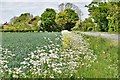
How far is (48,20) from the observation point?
Answer: 111 inches

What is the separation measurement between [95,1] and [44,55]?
56 cm

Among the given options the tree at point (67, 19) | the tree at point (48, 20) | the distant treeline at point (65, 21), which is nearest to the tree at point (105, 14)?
the distant treeline at point (65, 21)

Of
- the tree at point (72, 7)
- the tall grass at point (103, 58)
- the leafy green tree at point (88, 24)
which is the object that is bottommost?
the tall grass at point (103, 58)

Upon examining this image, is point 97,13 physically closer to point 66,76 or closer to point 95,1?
point 95,1

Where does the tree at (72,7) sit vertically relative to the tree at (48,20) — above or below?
above

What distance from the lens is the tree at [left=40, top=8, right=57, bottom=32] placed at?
2.82m

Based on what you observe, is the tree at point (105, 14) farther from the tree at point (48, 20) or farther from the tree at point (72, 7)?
the tree at point (48, 20)

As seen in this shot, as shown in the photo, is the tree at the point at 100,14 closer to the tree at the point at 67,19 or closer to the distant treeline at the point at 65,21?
the distant treeline at the point at 65,21

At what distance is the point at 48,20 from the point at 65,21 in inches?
4.9

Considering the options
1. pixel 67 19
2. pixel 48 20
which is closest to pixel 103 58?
pixel 67 19

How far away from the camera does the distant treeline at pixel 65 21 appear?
2.82 metres

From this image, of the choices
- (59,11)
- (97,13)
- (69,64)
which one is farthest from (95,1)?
(69,64)

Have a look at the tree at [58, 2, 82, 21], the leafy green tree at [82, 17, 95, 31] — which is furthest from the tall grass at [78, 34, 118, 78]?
the tree at [58, 2, 82, 21]

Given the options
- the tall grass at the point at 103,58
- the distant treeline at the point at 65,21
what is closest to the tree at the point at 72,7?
the distant treeline at the point at 65,21
